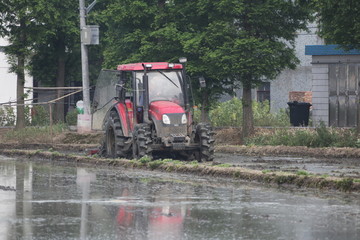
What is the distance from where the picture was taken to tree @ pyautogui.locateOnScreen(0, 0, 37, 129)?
131ft

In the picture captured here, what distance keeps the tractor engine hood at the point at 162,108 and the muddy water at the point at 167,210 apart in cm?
488

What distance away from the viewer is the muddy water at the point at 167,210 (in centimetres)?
1075

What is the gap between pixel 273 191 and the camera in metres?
15.4

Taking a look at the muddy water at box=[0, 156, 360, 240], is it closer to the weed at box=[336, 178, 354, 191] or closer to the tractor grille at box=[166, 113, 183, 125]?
the weed at box=[336, 178, 354, 191]

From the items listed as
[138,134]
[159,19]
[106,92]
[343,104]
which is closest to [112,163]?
[138,134]

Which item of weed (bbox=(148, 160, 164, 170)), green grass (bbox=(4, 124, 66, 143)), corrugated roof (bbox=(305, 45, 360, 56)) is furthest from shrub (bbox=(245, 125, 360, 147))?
green grass (bbox=(4, 124, 66, 143))

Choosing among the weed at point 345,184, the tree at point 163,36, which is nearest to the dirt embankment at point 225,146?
the tree at point 163,36

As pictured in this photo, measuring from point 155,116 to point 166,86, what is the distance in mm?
1034

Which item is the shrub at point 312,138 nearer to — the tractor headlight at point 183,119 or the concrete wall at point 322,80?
the concrete wall at point 322,80

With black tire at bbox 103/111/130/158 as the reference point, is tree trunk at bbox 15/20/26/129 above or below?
above

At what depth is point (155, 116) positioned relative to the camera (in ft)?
77.4

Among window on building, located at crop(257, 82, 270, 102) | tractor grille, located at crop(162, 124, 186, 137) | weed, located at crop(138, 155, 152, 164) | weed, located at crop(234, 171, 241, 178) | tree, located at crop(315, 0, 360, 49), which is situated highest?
tree, located at crop(315, 0, 360, 49)

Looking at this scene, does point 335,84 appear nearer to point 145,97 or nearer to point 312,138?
point 312,138

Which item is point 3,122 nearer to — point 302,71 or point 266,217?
point 302,71
